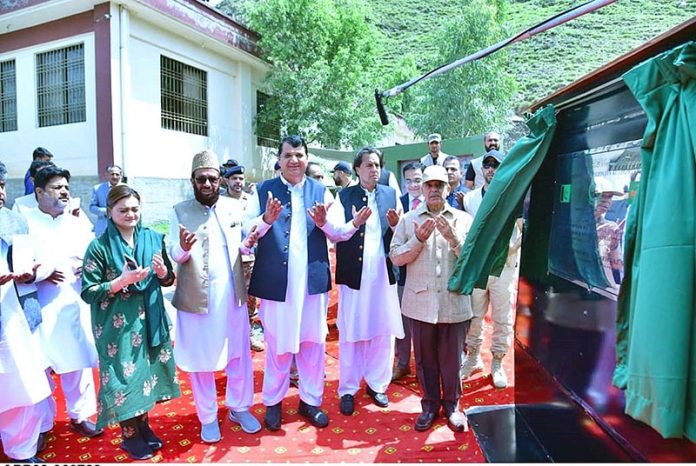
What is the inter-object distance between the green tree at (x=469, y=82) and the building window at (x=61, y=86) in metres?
13.5

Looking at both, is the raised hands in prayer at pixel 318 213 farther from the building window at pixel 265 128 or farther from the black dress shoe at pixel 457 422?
the building window at pixel 265 128

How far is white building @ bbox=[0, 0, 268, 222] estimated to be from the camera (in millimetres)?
11344

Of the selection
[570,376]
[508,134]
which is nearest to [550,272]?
[570,376]

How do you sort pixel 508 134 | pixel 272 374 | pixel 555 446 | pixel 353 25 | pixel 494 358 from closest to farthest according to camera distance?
pixel 555 446 → pixel 272 374 → pixel 494 358 → pixel 353 25 → pixel 508 134

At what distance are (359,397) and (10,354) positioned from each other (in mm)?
2564

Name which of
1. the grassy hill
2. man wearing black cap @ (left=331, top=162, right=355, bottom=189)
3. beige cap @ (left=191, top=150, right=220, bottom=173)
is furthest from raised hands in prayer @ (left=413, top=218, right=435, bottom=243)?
the grassy hill

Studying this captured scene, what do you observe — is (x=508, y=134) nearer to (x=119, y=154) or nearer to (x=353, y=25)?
(x=353, y=25)

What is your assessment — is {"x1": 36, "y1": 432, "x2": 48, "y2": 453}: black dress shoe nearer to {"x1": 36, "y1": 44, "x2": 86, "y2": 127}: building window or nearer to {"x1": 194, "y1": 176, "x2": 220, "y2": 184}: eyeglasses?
{"x1": 194, "y1": 176, "x2": 220, "y2": 184}: eyeglasses

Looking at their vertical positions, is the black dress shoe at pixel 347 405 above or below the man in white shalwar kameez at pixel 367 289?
below

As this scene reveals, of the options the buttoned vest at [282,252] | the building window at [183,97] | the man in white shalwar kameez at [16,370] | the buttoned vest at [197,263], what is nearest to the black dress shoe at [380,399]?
the buttoned vest at [282,252]

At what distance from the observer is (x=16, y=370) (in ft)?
9.65

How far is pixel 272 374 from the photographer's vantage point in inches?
145

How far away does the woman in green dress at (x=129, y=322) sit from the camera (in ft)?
10.0

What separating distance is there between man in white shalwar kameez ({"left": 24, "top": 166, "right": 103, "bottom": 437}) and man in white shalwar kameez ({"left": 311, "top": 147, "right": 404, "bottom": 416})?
6.29 feet
